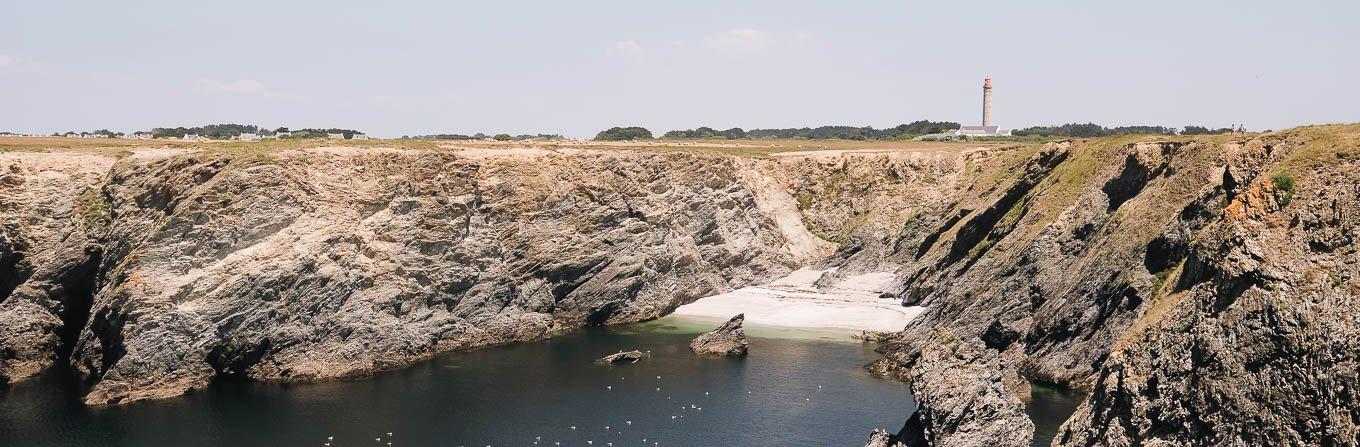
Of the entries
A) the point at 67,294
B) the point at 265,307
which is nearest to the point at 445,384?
the point at 265,307

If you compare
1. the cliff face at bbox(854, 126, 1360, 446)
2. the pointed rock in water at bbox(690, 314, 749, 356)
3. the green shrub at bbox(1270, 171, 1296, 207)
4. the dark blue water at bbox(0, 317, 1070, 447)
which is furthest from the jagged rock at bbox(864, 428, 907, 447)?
the pointed rock in water at bbox(690, 314, 749, 356)

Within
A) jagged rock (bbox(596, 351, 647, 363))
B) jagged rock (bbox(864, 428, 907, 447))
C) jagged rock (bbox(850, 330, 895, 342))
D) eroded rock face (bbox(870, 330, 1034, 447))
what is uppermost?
eroded rock face (bbox(870, 330, 1034, 447))

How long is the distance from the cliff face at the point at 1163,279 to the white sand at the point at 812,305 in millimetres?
3246

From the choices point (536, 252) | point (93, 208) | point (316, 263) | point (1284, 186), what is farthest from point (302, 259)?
point (1284, 186)

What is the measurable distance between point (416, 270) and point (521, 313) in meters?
11.3

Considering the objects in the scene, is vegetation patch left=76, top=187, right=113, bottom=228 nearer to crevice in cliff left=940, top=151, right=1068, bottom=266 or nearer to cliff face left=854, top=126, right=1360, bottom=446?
cliff face left=854, top=126, right=1360, bottom=446

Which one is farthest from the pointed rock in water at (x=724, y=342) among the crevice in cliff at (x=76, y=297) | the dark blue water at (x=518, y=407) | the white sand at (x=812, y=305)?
the crevice in cliff at (x=76, y=297)

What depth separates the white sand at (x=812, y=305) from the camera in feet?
333

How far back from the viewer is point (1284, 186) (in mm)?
43719

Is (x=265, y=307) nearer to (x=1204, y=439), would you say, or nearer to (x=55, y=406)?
(x=55, y=406)

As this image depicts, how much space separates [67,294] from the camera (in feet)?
284

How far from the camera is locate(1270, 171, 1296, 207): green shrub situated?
142 ft

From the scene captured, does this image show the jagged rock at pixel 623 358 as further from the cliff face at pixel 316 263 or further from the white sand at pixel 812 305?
the white sand at pixel 812 305

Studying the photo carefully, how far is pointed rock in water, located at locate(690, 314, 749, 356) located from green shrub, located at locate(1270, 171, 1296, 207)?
51123 millimetres
